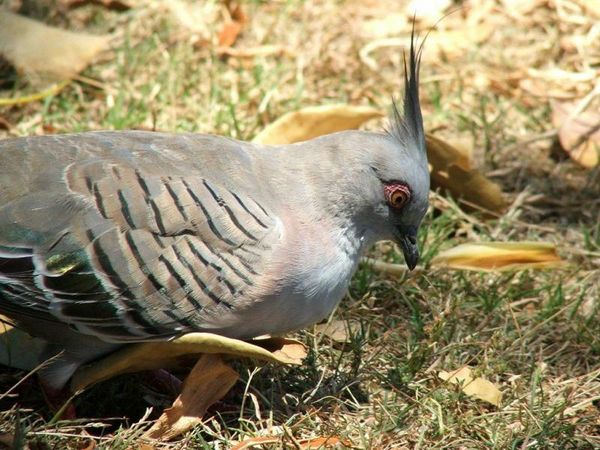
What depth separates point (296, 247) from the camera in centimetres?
357

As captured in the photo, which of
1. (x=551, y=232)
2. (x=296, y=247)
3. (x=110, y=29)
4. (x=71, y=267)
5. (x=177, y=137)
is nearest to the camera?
(x=71, y=267)

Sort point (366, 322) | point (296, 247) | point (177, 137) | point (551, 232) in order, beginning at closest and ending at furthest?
point (296, 247)
point (177, 137)
point (366, 322)
point (551, 232)

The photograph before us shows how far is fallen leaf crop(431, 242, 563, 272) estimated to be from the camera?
4.54m

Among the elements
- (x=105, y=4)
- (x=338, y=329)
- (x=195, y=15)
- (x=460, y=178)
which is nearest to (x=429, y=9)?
(x=195, y=15)

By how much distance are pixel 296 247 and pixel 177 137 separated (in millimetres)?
713

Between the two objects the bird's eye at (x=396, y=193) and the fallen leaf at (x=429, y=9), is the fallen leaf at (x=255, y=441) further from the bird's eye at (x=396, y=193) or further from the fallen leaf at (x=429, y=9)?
the fallen leaf at (x=429, y=9)

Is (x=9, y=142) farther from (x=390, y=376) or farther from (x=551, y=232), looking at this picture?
(x=551, y=232)

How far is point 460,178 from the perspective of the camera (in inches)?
195

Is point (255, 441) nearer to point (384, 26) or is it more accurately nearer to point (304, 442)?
point (304, 442)

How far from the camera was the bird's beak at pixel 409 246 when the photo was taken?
398 cm

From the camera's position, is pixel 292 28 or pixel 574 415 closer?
pixel 574 415

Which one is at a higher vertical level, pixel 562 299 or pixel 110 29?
pixel 110 29

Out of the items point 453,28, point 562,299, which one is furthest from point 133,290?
point 453,28

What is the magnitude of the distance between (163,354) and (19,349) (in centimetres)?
64
